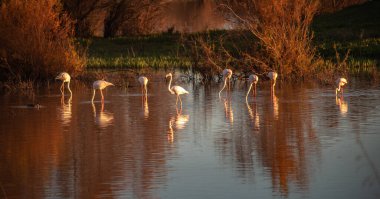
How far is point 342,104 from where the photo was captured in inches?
717

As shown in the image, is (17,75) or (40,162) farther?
(17,75)

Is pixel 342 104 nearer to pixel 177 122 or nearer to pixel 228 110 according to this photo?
pixel 228 110

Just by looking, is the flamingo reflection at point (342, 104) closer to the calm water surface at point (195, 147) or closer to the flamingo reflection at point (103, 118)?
the calm water surface at point (195, 147)

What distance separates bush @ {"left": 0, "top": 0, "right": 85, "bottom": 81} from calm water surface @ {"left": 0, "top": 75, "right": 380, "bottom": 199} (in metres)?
3.73

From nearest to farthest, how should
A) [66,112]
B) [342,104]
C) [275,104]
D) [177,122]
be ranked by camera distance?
[177,122]
[66,112]
[342,104]
[275,104]

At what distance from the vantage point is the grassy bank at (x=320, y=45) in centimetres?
2994

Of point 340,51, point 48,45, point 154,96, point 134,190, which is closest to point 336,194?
point 134,190

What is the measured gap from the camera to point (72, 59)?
980 inches

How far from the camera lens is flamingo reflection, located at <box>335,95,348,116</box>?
1680 cm

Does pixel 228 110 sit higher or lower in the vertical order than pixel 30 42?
lower

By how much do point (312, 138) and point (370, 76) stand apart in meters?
11.4

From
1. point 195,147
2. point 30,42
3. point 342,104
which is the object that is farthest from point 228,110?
point 30,42

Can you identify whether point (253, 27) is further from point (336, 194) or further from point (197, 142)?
point (336, 194)

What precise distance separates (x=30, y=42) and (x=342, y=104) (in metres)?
9.46
